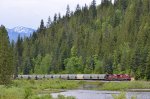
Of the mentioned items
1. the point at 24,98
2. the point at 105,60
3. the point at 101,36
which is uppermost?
the point at 101,36

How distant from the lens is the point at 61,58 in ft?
618

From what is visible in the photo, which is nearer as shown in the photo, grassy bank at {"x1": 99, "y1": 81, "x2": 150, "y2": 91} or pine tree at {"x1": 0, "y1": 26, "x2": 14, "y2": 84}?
pine tree at {"x1": 0, "y1": 26, "x2": 14, "y2": 84}

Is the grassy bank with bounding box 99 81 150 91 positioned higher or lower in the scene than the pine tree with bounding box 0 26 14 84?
lower

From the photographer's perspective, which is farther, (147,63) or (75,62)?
(75,62)

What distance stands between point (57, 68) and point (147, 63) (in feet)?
220

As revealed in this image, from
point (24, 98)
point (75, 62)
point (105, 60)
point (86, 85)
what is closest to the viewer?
point (24, 98)

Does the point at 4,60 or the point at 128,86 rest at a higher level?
the point at 4,60

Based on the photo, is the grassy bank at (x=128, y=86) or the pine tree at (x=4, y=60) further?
the grassy bank at (x=128, y=86)

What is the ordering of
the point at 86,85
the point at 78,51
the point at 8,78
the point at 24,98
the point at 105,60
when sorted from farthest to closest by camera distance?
the point at 78,51
the point at 105,60
the point at 86,85
the point at 8,78
the point at 24,98

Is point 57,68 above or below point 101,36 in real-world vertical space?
below

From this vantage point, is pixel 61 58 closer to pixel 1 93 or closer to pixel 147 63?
pixel 147 63

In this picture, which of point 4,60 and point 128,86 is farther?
point 128,86

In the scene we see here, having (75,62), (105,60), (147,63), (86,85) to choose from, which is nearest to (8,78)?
(86,85)

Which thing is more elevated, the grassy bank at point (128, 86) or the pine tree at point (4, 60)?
the pine tree at point (4, 60)
